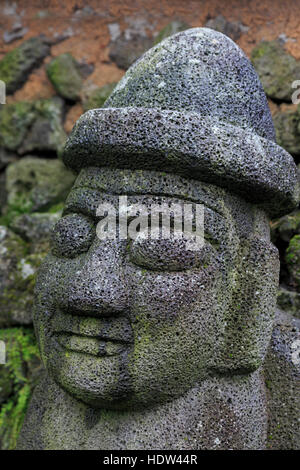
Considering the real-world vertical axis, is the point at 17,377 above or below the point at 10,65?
below

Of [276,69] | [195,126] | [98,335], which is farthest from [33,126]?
[98,335]

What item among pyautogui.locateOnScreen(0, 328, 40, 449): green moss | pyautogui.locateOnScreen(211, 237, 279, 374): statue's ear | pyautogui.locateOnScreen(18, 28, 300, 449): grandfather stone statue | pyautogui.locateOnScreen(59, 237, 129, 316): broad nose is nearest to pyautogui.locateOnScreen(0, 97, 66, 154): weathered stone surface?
pyautogui.locateOnScreen(0, 328, 40, 449): green moss

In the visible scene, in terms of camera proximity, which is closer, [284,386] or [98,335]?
[98,335]

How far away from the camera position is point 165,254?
54.1 inches

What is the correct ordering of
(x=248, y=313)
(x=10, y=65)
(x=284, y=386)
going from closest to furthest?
(x=248, y=313)
(x=284, y=386)
(x=10, y=65)

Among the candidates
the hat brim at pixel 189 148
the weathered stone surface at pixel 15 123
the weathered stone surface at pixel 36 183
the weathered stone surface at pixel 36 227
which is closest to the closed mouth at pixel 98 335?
the hat brim at pixel 189 148

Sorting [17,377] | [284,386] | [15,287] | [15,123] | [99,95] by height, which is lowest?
[17,377]

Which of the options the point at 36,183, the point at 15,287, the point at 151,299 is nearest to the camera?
the point at 151,299

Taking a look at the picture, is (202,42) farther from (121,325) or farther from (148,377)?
(148,377)

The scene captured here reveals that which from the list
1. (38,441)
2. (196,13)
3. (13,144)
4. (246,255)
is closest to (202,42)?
(246,255)

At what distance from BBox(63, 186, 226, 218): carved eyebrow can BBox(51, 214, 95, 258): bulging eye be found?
35 millimetres

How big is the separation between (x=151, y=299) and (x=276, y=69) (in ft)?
5.74

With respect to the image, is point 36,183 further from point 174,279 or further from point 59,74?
point 174,279
